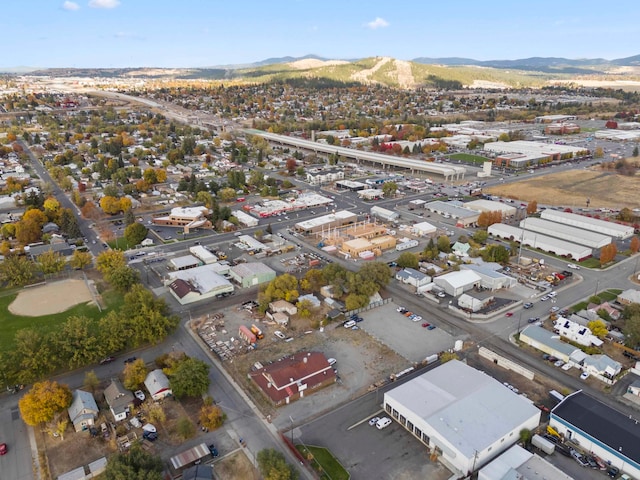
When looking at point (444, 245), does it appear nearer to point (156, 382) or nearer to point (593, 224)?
point (593, 224)

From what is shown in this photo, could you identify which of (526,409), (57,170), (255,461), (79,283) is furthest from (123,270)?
(57,170)

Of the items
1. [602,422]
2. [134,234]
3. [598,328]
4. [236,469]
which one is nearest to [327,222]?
[134,234]

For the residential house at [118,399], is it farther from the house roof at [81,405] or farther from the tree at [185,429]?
the tree at [185,429]

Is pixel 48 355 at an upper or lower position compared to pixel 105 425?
upper

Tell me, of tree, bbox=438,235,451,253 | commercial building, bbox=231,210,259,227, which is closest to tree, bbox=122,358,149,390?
commercial building, bbox=231,210,259,227

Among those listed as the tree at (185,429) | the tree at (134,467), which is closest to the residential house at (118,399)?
the tree at (185,429)

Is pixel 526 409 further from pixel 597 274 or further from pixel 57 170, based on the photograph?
pixel 57 170
